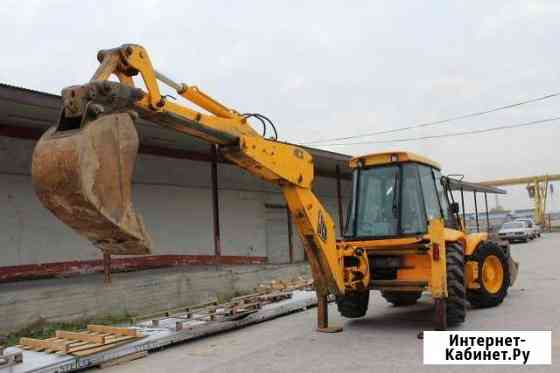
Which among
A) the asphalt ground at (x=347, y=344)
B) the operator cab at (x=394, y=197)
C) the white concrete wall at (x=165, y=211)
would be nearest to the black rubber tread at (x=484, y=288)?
the asphalt ground at (x=347, y=344)

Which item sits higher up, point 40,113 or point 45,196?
point 40,113

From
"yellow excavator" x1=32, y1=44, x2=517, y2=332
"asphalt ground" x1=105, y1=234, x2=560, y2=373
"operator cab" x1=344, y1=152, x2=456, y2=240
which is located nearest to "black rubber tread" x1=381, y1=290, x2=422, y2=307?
Answer: "yellow excavator" x1=32, y1=44, x2=517, y2=332

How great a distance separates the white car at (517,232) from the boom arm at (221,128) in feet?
92.3

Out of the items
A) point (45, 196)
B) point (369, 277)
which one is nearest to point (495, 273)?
point (369, 277)

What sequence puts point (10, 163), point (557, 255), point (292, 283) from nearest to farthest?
point (10, 163) < point (292, 283) < point (557, 255)

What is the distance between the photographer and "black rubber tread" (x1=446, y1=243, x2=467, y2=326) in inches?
315

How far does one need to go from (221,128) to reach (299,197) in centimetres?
162

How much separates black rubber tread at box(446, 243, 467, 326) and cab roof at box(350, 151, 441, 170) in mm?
1568

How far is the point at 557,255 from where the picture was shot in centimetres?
2177

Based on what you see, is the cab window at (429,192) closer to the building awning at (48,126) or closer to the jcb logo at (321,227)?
the jcb logo at (321,227)

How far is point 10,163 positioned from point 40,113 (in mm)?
2397

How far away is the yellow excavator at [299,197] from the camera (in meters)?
4.80

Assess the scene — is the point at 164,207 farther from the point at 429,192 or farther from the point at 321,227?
the point at 429,192

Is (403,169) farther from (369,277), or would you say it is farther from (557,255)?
(557,255)
